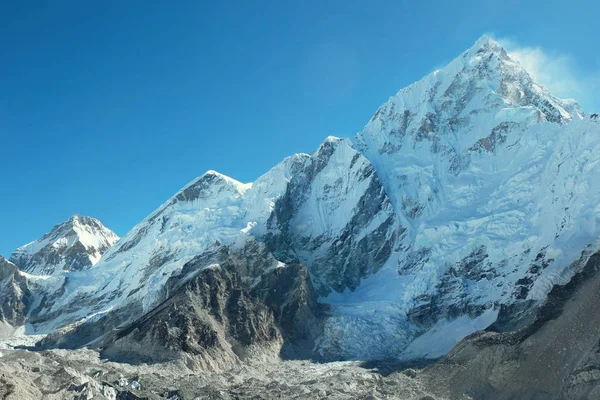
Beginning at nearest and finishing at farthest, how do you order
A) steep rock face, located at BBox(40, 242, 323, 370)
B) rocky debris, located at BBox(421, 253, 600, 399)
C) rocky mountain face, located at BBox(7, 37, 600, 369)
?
rocky debris, located at BBox(421, 253, 600, 399), steep rock face, located at BBox(40, 242, 323, 370), rocky mountain face, located at BBox(7, 37, 600, 369)

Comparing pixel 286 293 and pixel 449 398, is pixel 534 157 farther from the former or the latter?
pixel 449 398

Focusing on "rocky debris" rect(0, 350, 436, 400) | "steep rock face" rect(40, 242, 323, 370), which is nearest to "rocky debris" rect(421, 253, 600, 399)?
"rocky debris" rect(0, 350, 436, 400)

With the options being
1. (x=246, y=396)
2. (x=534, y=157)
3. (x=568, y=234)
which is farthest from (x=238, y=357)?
(x=534, y=157)

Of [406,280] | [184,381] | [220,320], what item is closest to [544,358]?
[184,381]

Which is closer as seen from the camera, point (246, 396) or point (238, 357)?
point (246, 396)

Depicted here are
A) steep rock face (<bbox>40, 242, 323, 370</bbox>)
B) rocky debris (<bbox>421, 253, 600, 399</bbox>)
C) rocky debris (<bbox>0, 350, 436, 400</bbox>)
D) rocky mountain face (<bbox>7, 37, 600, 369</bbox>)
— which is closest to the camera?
rocky debris (<bbox>0, 350, 436, 400</bbox>)

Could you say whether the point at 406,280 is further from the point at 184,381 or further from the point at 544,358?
the point at 544,358

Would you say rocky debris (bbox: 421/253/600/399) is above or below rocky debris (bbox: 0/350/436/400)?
below

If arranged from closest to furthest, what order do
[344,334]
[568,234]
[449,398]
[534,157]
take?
[449,398]
[568,234]
[344,334]
[534,157]

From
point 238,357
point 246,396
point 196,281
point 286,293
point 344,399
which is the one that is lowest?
point 344,399

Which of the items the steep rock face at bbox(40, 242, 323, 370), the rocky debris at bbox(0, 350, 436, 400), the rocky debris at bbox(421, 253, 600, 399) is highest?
the steep rock face at bbox(40, 242, 323, 370)

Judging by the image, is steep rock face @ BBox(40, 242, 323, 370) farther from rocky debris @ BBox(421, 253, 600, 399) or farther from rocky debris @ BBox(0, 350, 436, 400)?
rocky debris @ BBox(421, 253, 600, 399)
